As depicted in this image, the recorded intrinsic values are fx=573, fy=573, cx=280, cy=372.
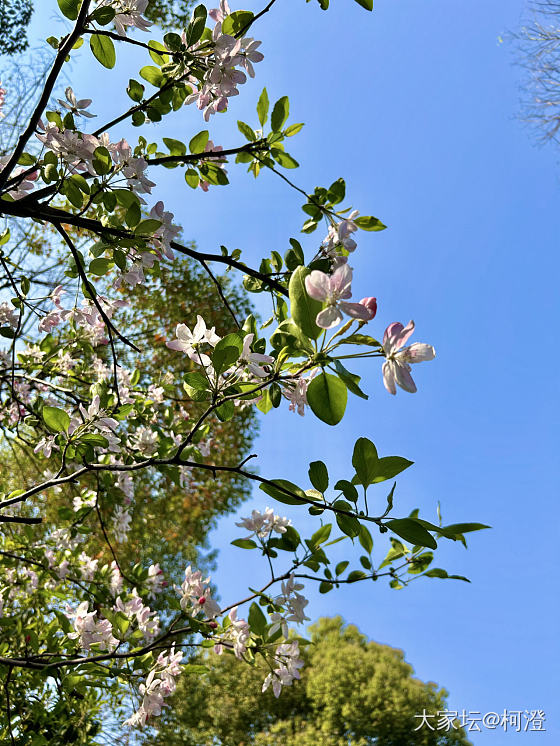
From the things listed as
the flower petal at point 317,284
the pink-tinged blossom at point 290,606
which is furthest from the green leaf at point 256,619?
the flower petal at point 317,284

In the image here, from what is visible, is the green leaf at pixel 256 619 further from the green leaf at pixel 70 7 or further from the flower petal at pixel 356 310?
the green leaf at pixel 70 7

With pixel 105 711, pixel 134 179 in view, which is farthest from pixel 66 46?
pixel 105 711

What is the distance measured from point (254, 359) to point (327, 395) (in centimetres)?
20

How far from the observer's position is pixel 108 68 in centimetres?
134

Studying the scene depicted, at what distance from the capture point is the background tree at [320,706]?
9.49 metres

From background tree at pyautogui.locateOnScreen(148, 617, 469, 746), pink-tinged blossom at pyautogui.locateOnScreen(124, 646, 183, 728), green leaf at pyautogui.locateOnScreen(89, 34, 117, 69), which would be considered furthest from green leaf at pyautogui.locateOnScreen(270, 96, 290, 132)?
background tree at pyautogui.locateOnScreen(148, 617, 469, 746)

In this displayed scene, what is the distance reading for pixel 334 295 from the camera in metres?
0.73

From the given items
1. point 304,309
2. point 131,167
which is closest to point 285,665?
point 304,309

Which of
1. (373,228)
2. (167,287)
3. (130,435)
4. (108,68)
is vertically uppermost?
(167,287)

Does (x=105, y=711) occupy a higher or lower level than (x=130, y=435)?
lower

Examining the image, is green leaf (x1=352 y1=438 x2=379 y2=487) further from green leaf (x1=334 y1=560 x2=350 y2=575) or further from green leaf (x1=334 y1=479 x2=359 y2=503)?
green leaf (x1=334 y1=560 x2=350 y2=575)

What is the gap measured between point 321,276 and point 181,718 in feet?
36.2

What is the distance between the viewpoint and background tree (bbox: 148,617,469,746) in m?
9.49

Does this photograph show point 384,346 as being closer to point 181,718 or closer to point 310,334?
point 310,334
